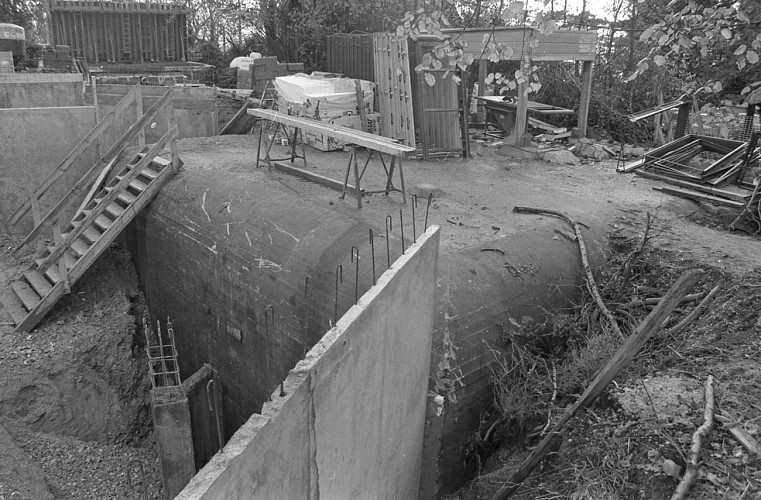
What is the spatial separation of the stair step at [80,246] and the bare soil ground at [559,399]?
1.92ft

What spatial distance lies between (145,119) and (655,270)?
7.24 m

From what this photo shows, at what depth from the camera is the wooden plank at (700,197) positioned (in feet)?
24.0

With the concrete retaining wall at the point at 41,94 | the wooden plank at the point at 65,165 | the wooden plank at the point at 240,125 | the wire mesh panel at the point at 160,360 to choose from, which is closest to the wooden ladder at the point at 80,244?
the wooden plank at the point at 65,165

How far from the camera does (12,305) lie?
8.25 metres

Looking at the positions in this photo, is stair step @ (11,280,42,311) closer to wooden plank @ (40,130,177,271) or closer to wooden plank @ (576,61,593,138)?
wooden plank @ (40,130,177,271)

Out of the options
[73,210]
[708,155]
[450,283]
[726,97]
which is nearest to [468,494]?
[450,283]

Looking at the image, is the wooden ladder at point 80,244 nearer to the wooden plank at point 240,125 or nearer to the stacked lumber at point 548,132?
the wooden plank at point 240,125

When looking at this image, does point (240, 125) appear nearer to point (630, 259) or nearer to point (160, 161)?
point (160, 161)

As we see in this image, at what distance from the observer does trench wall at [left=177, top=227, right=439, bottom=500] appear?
2.73 m

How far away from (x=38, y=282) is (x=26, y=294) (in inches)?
8.5

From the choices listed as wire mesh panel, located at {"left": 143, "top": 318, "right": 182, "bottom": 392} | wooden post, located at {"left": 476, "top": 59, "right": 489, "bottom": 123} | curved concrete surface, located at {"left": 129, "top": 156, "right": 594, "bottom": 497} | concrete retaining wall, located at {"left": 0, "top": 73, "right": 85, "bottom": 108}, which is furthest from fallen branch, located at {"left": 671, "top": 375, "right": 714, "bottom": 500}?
concrete retaining wall, located at {"left": 0, "top": 73, "right": 85, "bottom": 108}

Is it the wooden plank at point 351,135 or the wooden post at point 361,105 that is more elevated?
the wooden post at point 361,105

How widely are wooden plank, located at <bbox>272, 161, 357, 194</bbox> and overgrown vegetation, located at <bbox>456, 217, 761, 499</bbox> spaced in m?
3.16

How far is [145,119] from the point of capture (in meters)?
8.98
